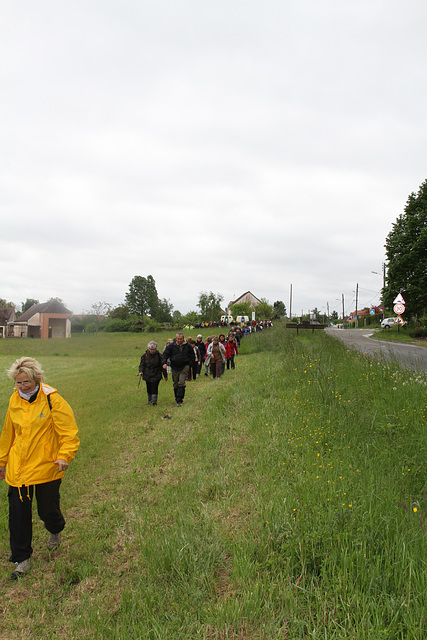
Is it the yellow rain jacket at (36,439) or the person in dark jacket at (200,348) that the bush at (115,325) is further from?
the yellow rain jacket at (36,439)

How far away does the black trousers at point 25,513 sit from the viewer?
12.2 ft

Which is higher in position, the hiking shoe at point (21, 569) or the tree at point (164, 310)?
the tree at point (164, 310)

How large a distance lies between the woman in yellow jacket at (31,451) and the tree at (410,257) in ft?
119

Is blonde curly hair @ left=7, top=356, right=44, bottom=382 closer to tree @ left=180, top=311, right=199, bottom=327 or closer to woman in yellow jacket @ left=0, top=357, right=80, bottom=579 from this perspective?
woman in yellow jacket @ left=0, top=357, right=80, bottom=579

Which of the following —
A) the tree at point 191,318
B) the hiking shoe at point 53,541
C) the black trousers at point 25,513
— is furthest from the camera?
the tree at point 191,318

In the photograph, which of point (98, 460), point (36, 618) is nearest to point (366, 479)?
point (36, 618)

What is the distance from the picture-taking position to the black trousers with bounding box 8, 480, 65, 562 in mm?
3705

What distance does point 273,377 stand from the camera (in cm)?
1072

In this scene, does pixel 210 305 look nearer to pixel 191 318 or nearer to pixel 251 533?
pixel 191 318

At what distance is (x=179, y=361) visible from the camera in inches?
430

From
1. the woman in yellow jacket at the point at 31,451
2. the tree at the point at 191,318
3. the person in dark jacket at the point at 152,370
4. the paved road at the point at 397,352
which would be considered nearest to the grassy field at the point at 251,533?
the woman in yellow jacket at the point at 31,451

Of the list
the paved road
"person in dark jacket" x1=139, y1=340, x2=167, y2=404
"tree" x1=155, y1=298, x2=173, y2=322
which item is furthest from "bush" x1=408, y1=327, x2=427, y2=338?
"tree" x1=155, y1=298, x2=173, y2=322

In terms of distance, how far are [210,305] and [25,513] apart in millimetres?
81223

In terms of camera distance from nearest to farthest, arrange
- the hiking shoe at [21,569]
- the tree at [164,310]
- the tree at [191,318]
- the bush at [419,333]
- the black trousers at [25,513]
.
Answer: the hiking shoe at [21,569], the black trousers at [25,513], the bush at [419,333], the tree at [191,318], the tree at [164,310]
